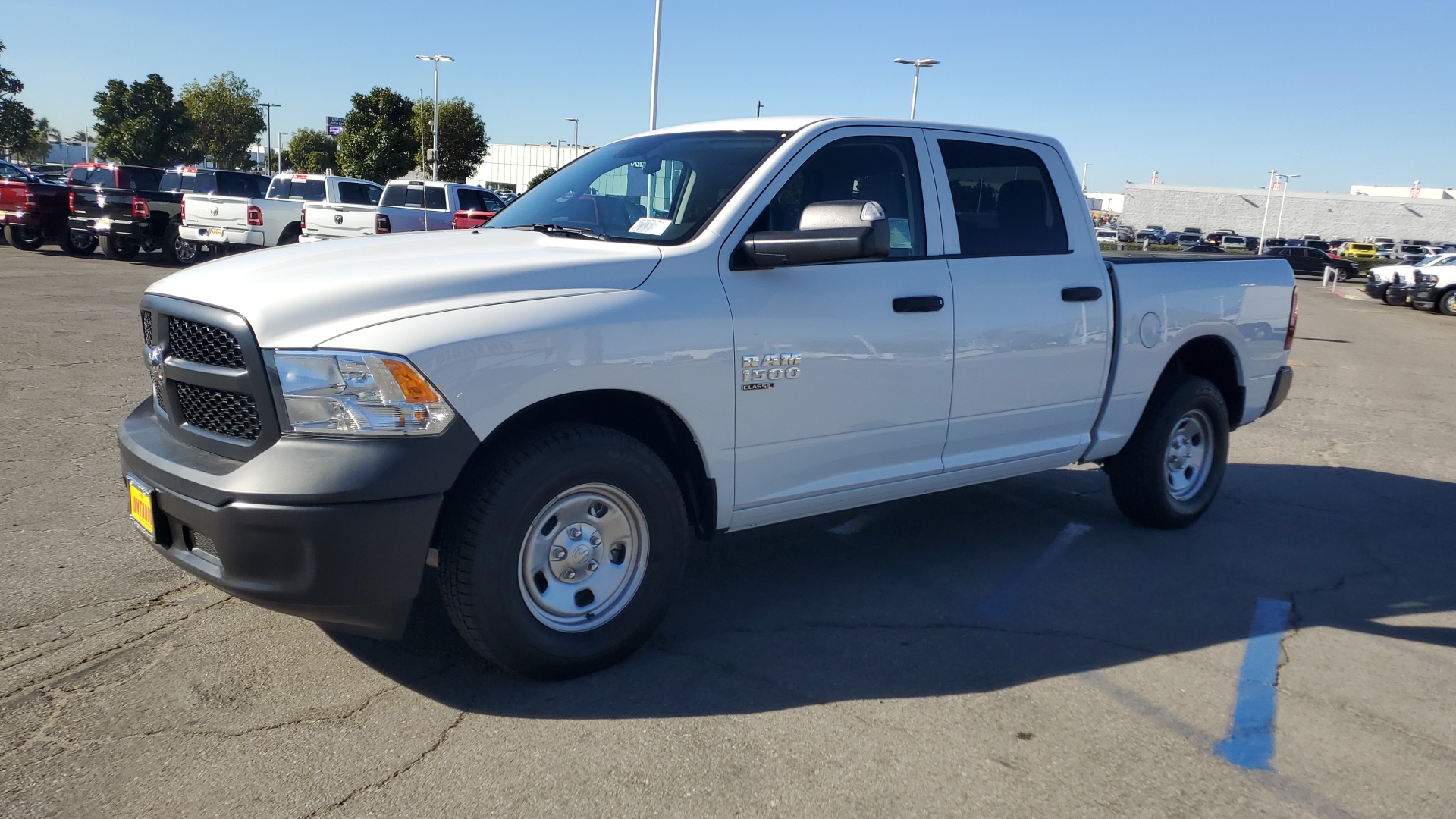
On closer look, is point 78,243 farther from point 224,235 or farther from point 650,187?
point 650,187

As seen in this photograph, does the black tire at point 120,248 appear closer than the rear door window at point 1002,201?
No

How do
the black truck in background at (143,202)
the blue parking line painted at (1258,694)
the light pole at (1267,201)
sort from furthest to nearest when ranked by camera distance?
the light pole at (1267,201) → the black truck in background at (143,202) → the blue parking line painted at (1258,694)

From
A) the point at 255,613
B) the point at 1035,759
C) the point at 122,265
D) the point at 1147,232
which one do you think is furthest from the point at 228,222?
the point at 1147,232

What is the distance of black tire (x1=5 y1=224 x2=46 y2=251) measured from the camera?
876 inches

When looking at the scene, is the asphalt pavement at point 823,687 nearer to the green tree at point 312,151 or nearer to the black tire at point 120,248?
the black tire at point 120,248

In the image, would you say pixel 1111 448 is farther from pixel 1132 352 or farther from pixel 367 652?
pixel 367 652

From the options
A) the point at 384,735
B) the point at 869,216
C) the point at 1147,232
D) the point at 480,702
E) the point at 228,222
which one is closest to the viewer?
the point at 384,735

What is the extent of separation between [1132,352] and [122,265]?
67.8ft

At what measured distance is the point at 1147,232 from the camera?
77812 mm

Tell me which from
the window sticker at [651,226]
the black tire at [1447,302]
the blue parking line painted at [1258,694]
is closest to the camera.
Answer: the blue parking line painted at [1258,694]

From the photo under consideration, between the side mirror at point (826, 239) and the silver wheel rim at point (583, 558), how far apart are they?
97 centimetres

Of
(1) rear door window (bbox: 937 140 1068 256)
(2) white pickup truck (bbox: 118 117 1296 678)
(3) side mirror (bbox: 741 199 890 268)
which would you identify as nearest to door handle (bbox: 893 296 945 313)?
(2) white pickup truck (bbox: 118 117 1296 678)

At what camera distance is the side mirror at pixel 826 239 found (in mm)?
3602

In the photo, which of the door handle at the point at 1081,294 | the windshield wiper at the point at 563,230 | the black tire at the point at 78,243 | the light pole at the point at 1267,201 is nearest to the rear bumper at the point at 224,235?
the black tire at the point at 78,243
